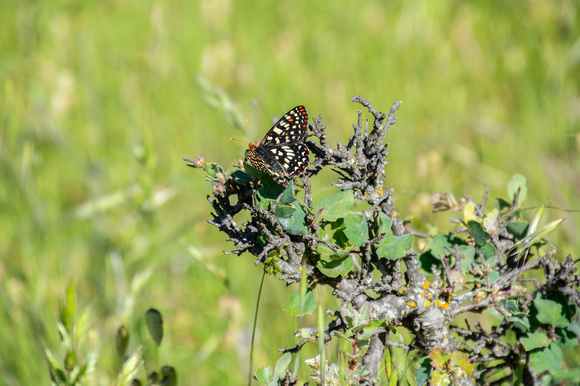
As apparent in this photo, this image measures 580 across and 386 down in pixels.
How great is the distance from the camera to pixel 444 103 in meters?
4.66

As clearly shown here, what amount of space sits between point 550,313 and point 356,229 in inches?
26.6

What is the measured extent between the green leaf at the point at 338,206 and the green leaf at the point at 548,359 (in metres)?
0.76

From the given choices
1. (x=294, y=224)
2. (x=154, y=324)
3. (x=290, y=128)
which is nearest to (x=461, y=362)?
(x=294, y=224)

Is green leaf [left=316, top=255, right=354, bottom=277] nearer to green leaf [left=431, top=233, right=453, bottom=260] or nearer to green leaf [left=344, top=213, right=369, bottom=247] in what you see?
green leaf [left=344, top=213, right=369, bottom=247]

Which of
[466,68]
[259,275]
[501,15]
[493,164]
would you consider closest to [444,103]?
[466,68]

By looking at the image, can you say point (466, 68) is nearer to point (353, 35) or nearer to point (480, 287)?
point (353, 35)

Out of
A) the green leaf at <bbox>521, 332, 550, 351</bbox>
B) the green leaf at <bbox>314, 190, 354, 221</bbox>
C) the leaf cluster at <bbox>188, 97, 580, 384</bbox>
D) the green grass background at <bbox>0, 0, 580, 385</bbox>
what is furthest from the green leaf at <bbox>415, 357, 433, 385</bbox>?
the green grass background at <bbox>0, 0, 580, 385</bbox>

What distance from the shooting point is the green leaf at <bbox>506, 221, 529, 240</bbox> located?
164cm

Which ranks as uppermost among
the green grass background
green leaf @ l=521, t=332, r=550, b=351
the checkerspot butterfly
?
the green grass background

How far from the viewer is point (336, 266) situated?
1.44m

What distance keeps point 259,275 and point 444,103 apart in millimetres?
2312

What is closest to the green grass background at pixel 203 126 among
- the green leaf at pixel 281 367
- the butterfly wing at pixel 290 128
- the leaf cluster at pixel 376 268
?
the butterfly wing at pixel 290 128

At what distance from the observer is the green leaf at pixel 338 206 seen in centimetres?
142

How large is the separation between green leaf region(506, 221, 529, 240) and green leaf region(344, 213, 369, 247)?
0.55 meters
